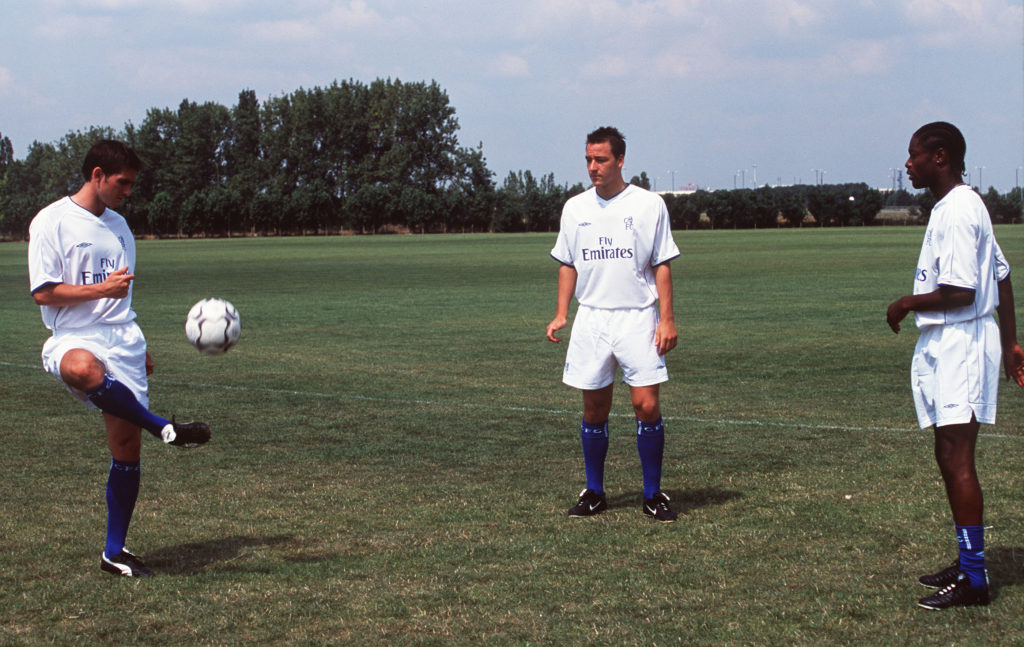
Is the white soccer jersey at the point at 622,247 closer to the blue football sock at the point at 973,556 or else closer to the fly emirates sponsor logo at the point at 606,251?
the fly emirates sponsor logo at the point at 606,251

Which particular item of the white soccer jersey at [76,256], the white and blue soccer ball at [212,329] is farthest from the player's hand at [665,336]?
the white soccer jersey at [76,256]

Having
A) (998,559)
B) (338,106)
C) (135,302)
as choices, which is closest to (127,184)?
(998,559)

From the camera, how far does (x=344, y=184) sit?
124188 mm

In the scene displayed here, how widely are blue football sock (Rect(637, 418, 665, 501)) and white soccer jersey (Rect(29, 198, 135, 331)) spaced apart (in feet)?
10.1

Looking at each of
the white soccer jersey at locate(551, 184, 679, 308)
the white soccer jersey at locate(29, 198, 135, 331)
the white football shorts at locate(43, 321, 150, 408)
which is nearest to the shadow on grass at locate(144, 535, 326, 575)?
the white football shorts at locate(43, 321, 150, 408)

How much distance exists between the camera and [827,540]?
617cm

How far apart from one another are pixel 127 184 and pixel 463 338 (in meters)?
11.7

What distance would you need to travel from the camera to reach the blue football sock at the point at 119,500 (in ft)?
18.8

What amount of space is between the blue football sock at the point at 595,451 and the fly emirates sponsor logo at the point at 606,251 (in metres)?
1.05

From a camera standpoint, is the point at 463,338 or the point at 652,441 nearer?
the point at 652,441

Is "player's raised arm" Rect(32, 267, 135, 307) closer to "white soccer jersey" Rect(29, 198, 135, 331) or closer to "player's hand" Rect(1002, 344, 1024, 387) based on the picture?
"white soccer jersey" Rect(29, 198, 135, 331)

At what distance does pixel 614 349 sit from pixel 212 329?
7.64 ft

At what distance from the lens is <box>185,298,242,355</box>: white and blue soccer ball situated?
639 centimetres

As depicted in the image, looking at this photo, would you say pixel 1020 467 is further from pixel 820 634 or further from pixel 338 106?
pixel 338 106
